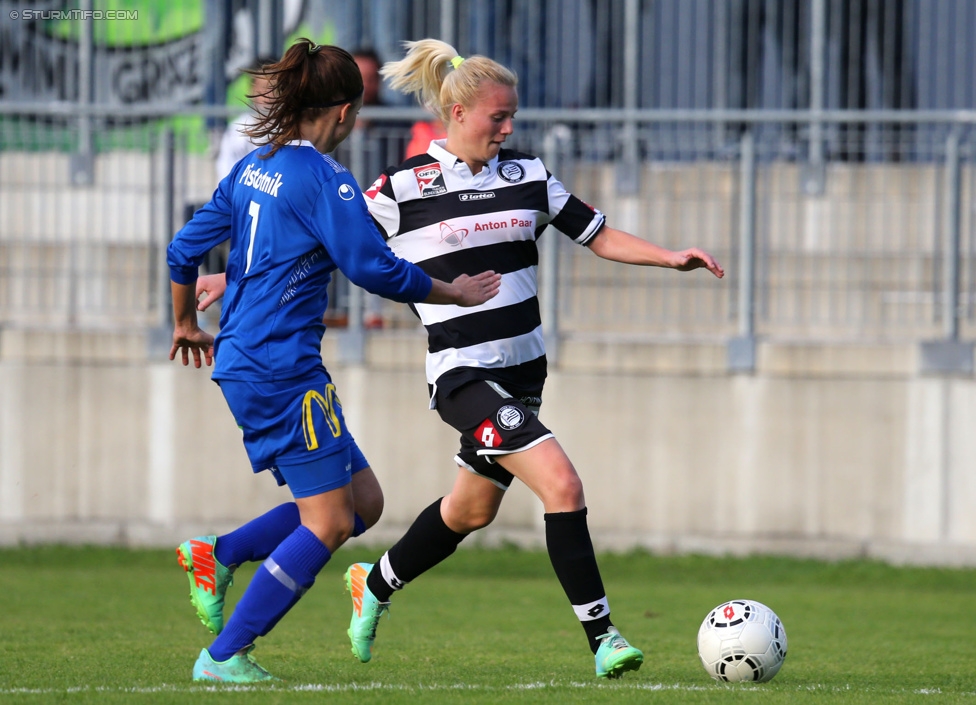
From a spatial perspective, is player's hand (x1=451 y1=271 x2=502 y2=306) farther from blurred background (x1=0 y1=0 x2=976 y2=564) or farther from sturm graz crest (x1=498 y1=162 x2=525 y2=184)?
blurred background (x1=0 y1=0 x2=976 y2=564)

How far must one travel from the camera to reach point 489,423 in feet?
15.9

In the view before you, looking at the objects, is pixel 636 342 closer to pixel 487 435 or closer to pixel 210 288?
pixel 487 435

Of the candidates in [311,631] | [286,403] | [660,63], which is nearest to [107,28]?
[660,63]

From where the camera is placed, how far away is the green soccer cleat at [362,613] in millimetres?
5180

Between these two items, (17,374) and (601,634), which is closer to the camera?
(601,634)

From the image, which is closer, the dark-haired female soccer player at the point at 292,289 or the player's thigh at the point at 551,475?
the dark-haired female soccer player at the point at 292,289

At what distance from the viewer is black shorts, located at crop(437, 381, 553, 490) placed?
4805 mm

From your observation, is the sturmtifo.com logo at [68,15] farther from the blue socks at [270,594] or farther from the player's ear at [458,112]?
the blue socks at [270,594]

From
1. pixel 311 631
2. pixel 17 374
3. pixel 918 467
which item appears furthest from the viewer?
pixel 17 374

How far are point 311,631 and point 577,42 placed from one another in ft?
26.9

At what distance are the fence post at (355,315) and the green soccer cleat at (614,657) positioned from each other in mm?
4928

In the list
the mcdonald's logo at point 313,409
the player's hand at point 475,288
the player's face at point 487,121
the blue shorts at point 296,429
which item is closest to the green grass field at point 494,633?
the blue shorts at point 296,429

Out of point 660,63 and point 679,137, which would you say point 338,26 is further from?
point 679,137

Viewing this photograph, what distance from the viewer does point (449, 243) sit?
5.01m
